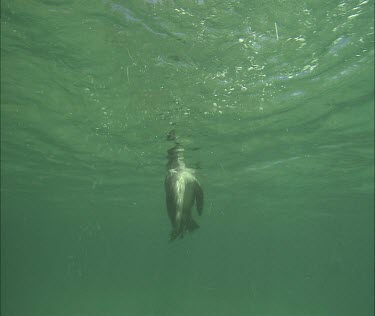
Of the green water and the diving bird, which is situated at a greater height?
the green water

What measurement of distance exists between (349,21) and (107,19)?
7.21 metres

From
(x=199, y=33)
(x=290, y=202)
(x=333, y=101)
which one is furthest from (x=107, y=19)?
(x=290, y=202)

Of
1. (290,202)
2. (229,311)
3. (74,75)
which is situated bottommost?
(229,311)

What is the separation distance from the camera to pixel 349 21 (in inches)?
404

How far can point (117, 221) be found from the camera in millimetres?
68625

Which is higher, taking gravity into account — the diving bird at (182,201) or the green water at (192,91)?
the green water at (192,91)

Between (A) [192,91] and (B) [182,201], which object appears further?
(A) [192,91]

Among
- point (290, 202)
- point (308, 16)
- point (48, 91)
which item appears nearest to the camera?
point (308, 16)

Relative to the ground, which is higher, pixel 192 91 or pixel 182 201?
pixel 192 91

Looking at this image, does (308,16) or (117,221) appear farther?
(117,221)

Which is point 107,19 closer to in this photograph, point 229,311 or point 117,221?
point 229,311

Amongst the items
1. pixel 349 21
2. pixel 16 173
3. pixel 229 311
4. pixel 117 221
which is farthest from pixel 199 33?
pixel 117 221

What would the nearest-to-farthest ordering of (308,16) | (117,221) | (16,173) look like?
(308,16), (16,173), (117,221)

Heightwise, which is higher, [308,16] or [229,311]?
[308,16]
